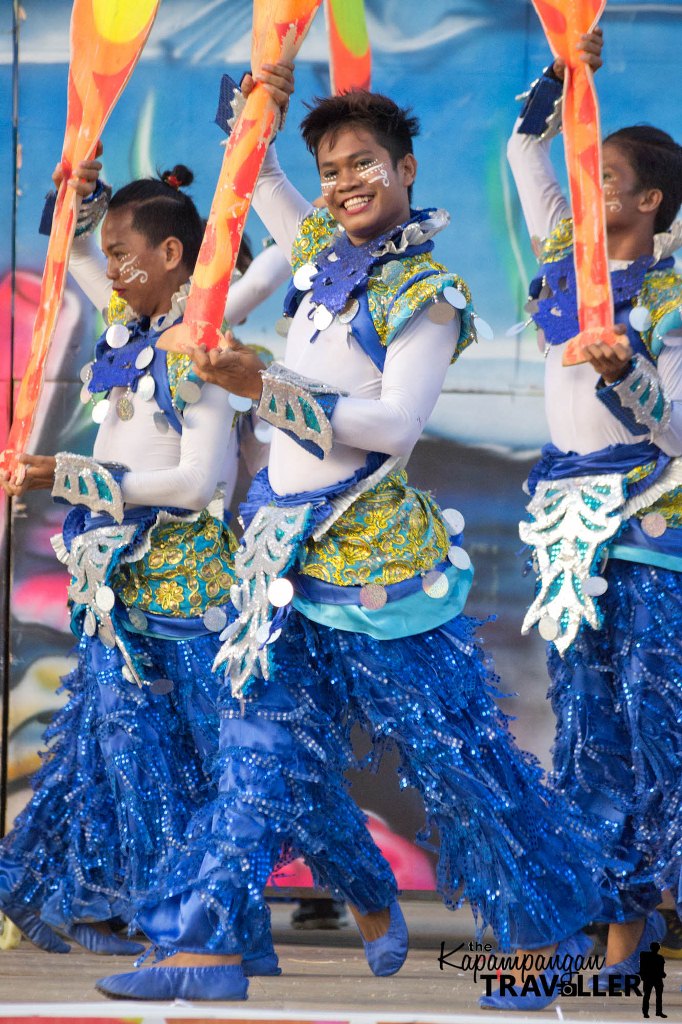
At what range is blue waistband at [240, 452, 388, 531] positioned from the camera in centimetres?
282

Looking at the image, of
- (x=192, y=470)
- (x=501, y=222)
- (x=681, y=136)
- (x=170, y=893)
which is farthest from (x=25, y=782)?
(x=681, y=136)

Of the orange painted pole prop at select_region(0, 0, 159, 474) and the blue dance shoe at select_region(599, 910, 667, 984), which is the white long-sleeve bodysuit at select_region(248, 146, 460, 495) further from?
the blue dance shoe at select_region(599, 910, 667, 984)

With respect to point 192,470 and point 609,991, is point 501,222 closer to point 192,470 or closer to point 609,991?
point 192,470

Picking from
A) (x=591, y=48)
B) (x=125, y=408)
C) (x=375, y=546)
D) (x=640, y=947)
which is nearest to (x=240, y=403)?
(x=125, y=408)

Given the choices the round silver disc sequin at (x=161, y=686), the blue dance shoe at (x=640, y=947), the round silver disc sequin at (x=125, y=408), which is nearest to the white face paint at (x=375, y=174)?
the round silver disc sequin at (x=125, y=408)

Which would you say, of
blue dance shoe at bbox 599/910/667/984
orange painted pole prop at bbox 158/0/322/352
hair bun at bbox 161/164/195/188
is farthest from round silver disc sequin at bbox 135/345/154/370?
blue dance shoe at bbox 599/910/667/984

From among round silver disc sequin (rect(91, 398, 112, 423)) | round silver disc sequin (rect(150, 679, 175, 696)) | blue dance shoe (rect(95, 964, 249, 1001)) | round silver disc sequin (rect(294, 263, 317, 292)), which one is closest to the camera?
blue dance shoe (rect(95, 964, 249, 1001))

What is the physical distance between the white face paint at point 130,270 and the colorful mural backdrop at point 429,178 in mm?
789

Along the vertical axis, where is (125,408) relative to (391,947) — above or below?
above

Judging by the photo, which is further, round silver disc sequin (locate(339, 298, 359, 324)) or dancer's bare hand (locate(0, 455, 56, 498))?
dancer's bare hand (locate(0, 455, 56, 498))

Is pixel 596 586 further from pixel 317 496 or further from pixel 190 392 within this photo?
pixel 190 392

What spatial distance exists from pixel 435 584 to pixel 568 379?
698mm

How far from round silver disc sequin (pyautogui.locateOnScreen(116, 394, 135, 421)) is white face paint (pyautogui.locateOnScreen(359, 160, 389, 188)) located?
36.1 inches

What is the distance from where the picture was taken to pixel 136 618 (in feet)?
11.3
